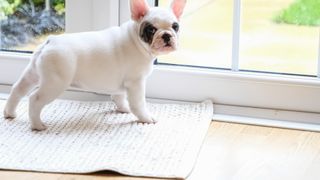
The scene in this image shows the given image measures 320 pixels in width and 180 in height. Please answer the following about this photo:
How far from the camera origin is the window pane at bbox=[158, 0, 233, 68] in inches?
68.4

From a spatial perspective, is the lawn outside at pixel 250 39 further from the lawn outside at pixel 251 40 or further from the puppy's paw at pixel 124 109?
the puppy's paw at pixel 124 109

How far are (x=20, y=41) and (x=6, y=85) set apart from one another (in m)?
0.13

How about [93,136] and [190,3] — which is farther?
[190,3]

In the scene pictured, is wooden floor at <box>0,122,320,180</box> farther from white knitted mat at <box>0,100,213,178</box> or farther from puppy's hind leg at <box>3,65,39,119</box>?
puppy's hind leg at <box>3,65,39,119</box>

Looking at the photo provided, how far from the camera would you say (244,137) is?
155cm

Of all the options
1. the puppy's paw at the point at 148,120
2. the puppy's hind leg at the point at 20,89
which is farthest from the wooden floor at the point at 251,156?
the puppy's hind leg at the point at 20,89

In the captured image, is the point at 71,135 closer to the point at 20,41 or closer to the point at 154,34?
the point at 154,34

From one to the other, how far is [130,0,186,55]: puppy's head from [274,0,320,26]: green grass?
319 millimetres

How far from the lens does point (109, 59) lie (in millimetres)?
1533

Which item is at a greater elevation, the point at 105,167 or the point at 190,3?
the point at 190,3

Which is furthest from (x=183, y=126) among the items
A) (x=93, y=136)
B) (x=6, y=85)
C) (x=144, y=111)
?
(x=6, y=85)

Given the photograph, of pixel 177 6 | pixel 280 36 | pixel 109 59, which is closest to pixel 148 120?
pixel 109 59

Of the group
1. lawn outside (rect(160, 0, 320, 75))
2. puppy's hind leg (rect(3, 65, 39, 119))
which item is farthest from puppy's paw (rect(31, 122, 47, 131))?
lawn outside (rect(160, 0, 320, 75))

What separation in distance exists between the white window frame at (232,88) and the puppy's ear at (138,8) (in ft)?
0.78
